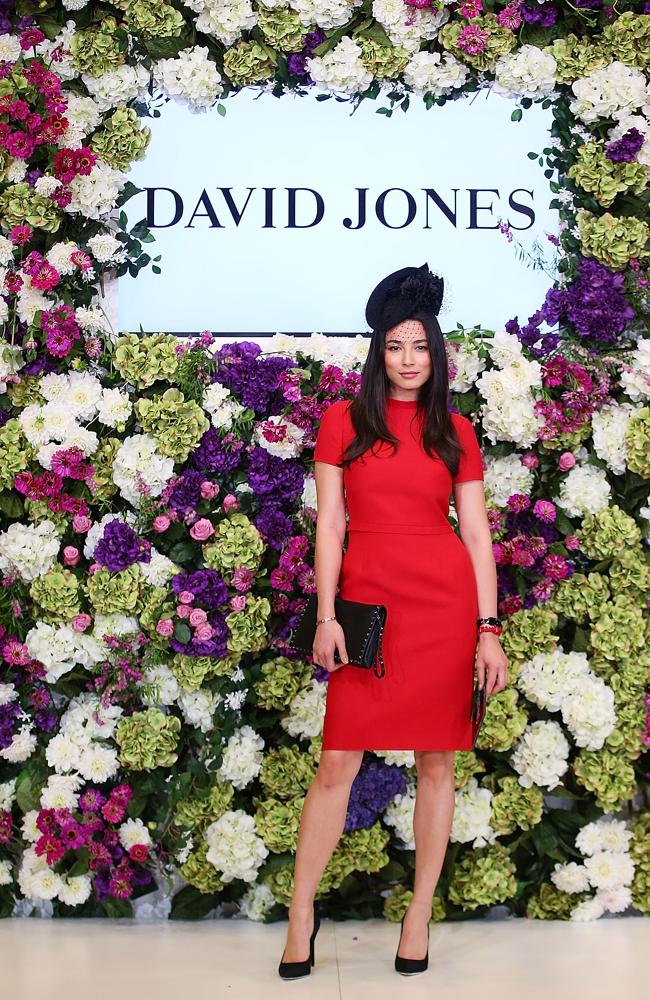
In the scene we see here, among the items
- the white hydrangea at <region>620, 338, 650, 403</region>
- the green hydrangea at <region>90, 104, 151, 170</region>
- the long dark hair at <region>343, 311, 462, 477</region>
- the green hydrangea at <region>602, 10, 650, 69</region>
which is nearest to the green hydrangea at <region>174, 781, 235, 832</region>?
the long dark hair at <region>343, 311, 462, 477</region>

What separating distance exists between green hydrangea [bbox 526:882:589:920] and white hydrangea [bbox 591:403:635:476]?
140cm

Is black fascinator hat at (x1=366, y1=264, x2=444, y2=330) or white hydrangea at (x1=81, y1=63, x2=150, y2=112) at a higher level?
white hydrangea at (x1=81, y1=63, x2=150, y2=112)

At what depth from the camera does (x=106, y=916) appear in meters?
3.80

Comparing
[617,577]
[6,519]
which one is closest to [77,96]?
[6,519]

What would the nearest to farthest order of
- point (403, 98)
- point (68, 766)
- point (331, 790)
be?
point (331, 790) → point (68, 766) → point (403, 98)

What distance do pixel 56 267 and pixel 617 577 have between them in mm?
2133

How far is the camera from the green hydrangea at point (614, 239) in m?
3.84

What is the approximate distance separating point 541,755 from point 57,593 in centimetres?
166

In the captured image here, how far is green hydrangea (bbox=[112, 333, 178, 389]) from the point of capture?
3785 millimetres

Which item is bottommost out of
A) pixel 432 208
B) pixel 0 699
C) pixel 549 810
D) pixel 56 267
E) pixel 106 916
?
pixel 106 916

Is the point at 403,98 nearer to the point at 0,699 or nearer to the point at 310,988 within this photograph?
the point at 0,699

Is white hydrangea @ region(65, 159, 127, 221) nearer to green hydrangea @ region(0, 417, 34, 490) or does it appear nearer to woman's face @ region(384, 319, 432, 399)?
green hydrangea @ region(0, 417, 34, 490)

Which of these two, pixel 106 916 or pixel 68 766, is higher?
pixel 68 766

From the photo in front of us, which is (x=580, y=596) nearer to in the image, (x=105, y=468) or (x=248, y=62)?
(x=105, y=468)
